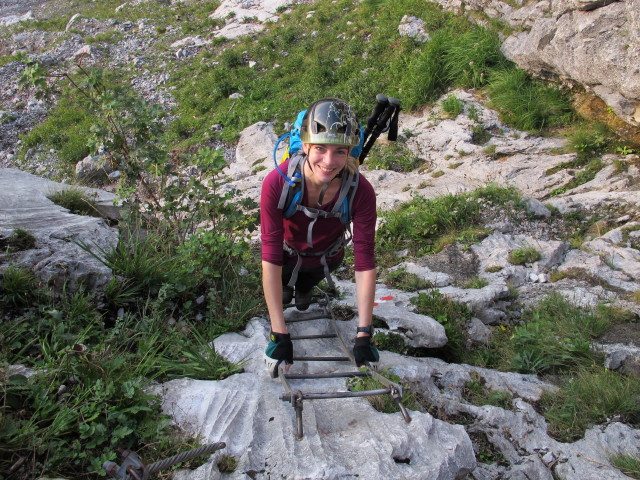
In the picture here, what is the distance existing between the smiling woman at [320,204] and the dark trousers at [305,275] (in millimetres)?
481

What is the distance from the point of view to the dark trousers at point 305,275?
428cm

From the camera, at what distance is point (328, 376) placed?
3.46m

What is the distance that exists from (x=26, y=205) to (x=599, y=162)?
8.44 metres

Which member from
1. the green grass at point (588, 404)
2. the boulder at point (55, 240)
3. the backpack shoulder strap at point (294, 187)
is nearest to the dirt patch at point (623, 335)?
the green grass at point (588, 404)

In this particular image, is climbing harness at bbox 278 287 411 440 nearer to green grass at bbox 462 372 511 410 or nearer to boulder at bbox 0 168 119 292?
green grass at bbox 462 372 511 410

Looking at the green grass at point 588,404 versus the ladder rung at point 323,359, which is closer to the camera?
the green grass at point 588,404

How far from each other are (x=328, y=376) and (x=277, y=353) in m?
0.41

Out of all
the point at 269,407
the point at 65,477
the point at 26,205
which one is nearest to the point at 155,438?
the point at 65,477

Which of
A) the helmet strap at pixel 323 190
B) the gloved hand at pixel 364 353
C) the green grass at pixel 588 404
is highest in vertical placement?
the helmet strap at pixel 323 190

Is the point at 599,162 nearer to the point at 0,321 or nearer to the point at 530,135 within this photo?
the point at 530,135

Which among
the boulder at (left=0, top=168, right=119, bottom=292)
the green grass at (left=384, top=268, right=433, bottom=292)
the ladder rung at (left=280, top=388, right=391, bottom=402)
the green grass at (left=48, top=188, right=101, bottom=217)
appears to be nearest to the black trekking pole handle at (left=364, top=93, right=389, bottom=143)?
the ladder rung at (left=280, top=388, right=391, bottom=402)

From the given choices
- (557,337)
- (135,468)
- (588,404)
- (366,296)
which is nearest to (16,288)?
(135,468)

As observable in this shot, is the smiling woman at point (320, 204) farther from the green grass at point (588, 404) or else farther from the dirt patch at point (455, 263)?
the dirt patch at point (455, 263)

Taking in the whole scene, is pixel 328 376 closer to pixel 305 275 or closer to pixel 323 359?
pixel 323 359
